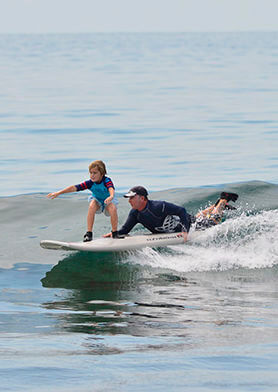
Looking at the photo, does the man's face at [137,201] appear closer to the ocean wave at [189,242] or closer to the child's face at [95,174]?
the child's face at [95,174]

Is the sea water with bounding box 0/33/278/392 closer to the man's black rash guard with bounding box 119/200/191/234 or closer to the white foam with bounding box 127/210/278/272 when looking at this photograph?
the white foam with bounding box 127/210/278/272

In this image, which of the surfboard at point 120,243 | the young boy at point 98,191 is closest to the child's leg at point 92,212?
the young boy at point 98,191

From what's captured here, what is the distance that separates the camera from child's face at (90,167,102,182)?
1411 cm

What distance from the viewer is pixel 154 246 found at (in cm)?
1466

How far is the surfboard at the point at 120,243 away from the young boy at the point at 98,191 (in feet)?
0.55

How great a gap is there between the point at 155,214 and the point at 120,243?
0.83 meters

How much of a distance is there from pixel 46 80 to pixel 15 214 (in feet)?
187

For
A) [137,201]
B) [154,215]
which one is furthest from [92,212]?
[154,215]

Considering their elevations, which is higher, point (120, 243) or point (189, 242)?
point (120, 243)

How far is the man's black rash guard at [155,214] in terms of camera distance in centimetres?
1431

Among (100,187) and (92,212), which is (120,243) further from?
(100,187)

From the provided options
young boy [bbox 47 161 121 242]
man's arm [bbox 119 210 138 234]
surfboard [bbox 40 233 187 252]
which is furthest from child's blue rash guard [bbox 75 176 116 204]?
surfboard [bbox 40 233 187 252]

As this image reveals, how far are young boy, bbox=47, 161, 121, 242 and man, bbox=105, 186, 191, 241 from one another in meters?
0.33

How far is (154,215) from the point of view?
47.4 feet
